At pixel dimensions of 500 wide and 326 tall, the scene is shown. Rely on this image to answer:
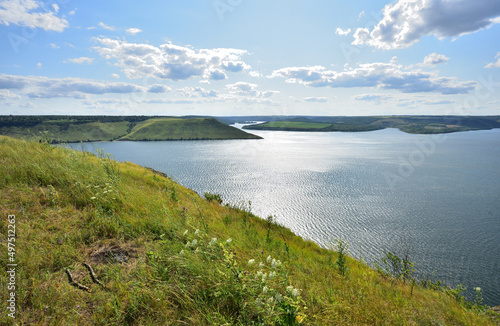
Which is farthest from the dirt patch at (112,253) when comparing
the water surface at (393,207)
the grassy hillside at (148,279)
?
the water surface at (393,207)

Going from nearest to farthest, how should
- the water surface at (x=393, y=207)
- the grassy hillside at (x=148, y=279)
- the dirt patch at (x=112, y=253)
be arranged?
the grassy hillside at (x=148, y=279)
the dirt patch at (x=112, y=253)
the water surface at (x=393, y=207)

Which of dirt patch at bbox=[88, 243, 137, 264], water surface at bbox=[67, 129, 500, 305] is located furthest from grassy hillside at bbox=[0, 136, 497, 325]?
water surface at bbox=[67, 129, 500, 305]

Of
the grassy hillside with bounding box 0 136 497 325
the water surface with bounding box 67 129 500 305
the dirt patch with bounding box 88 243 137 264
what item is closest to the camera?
the grassy hillside with bounding box 0 136 497 325

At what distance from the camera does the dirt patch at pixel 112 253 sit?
16.2 ft

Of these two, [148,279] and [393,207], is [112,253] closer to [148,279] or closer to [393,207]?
[148,279]

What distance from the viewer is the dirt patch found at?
4.94 metres

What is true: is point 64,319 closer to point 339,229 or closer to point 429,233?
point 339,229

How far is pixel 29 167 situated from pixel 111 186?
303cm

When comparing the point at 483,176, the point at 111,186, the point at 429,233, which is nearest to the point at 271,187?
the point at 429,233

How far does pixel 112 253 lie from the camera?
16.8 ft

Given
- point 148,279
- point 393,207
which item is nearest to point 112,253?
point 148,279

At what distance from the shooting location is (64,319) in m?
3.49

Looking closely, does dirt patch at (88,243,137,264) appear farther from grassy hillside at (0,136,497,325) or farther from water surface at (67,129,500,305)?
water surface at (67,129,500,305)

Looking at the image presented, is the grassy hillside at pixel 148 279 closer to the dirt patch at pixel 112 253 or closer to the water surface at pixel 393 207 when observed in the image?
the dirt patch at pixel 112 253
